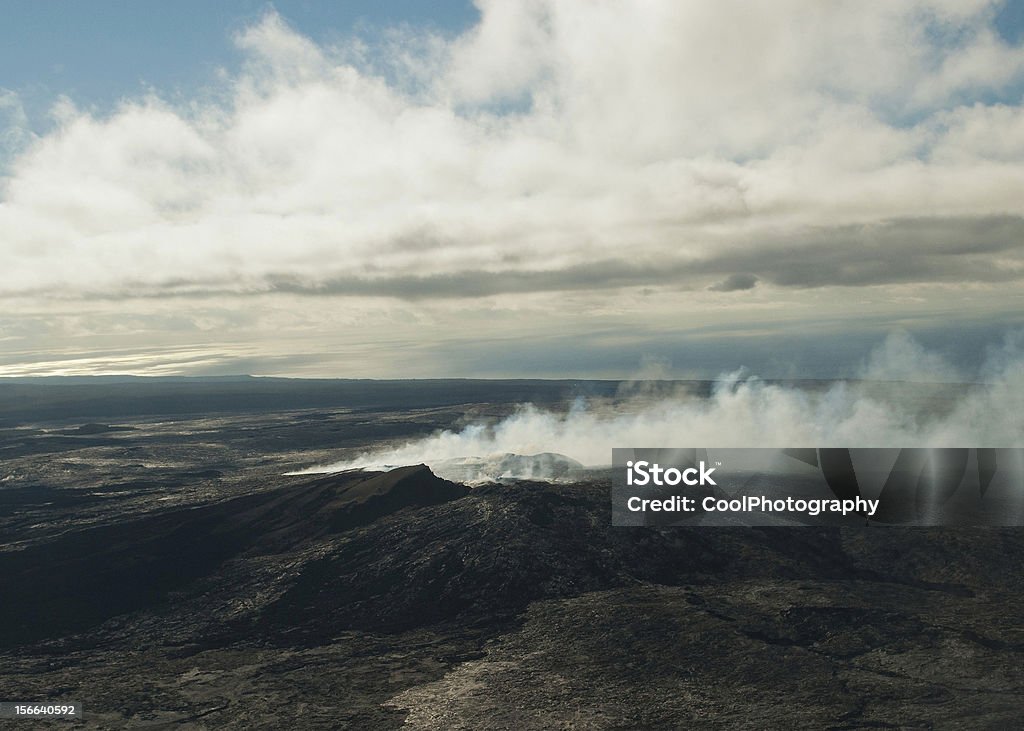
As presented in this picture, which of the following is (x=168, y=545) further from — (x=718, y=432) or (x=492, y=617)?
(x=718, y=432)

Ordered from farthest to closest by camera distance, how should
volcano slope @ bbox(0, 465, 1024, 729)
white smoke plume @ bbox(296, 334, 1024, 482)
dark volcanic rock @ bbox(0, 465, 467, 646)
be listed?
white smoke plume @ bbox(296, 334, 1024, 482) → dark volcanic rock @ bbox(0, 465, 467, 646) → volcano slope @ bbox(0, 465, 1024, 729)

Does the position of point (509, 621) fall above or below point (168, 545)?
below

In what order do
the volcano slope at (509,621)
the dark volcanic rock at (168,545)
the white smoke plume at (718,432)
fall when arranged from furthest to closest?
the white smoke plume at (718,432), the dark volcanic rock at (168,545), the volcano slope at (509,621)

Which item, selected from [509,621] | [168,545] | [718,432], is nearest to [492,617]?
[509,621]

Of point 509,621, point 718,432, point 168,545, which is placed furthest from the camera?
point 718,432

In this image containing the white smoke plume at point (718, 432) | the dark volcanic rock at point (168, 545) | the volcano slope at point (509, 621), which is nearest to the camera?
the volcano slope at point (509, 621)

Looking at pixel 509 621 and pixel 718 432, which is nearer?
pixel 509 621

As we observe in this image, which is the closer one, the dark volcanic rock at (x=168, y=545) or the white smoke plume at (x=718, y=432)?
the dark volcanic rock at (x=168, y=545)
